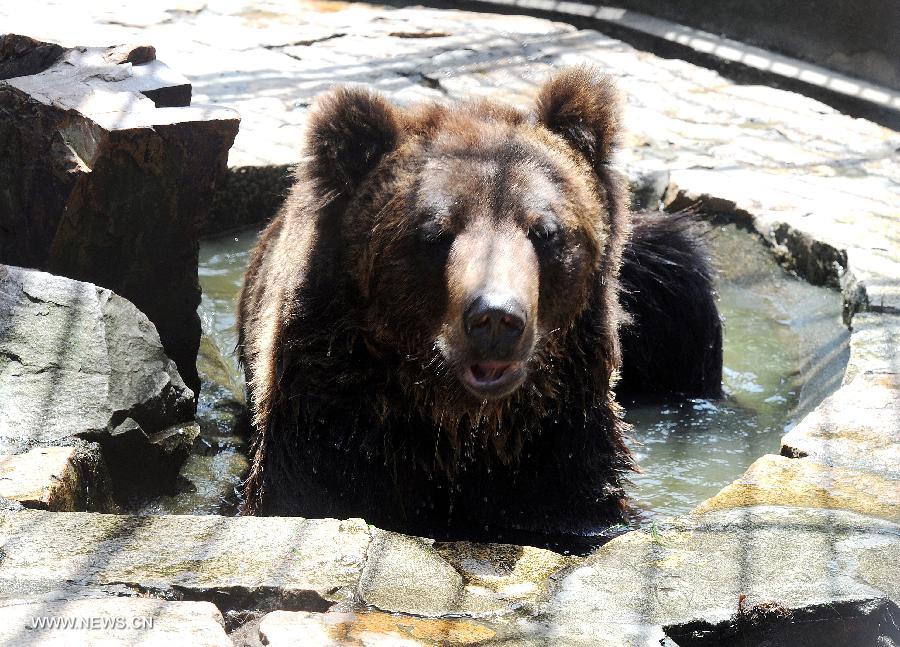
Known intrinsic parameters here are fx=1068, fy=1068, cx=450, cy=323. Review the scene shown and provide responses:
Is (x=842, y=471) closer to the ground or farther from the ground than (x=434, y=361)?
closer to the ground

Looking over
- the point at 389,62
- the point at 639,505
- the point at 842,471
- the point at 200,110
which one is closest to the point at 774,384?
the point at 639,505

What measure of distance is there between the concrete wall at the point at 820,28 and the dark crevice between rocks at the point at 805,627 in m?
8.14

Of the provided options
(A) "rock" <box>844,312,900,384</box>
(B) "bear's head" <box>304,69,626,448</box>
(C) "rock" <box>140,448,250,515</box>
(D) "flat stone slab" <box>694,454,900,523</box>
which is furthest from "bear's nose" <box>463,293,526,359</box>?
(A) "rock" <box>844,312,900,384</box>

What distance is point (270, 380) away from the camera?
406cm

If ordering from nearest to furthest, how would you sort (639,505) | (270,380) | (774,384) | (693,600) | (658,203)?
(693,600) → (270,380) → (639,505) → (774,384) → (658,203)

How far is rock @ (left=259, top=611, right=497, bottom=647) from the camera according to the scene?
251cm

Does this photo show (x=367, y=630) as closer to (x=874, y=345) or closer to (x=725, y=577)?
(x=725, y=577)

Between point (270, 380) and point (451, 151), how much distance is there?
110cm

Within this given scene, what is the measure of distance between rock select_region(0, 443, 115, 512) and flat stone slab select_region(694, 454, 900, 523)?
2054 mm

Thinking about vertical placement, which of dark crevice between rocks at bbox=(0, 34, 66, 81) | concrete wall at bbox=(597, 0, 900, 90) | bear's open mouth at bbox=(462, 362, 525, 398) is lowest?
bear's open mouth at bbox=(462, 362, 525, 398)

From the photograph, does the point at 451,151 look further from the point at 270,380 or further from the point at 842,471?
the point at 842,471

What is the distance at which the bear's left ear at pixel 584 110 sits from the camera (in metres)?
4.14

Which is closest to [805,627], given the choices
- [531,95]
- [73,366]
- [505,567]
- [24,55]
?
[505,567]

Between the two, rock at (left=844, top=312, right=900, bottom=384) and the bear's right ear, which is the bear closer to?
the bear's right ear
